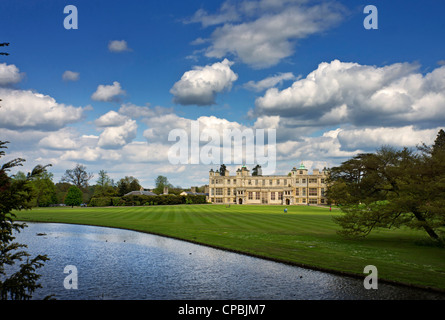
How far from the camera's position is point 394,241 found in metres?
Answer: 22.6

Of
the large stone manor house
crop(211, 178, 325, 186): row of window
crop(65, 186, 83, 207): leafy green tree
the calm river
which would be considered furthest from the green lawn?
crop(211, 178, 325, 186): row of window

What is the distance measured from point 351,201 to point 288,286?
10.5m

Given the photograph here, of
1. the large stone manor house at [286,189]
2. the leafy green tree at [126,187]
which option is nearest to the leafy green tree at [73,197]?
the leafy green tree at [126,187]

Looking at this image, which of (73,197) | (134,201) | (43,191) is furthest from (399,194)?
(43,191)

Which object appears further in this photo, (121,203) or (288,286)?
(121,203)

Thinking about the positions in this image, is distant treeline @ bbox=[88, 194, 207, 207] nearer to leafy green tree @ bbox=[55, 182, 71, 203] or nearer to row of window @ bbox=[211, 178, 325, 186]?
leafy green tree @ bbox=[55, 182, 71, 203]

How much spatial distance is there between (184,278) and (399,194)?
14.3 meters

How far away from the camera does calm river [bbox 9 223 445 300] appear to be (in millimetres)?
11648

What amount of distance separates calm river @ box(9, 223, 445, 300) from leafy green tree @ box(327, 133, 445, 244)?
7.40 meters

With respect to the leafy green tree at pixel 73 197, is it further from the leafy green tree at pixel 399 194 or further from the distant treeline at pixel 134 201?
the leafy green tree at pixel 399 194

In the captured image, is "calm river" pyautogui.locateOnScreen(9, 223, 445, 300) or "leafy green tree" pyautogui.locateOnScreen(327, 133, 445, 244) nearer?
"calm river" pyautogui.locateOnScreen(9, 223, 445, 300)
